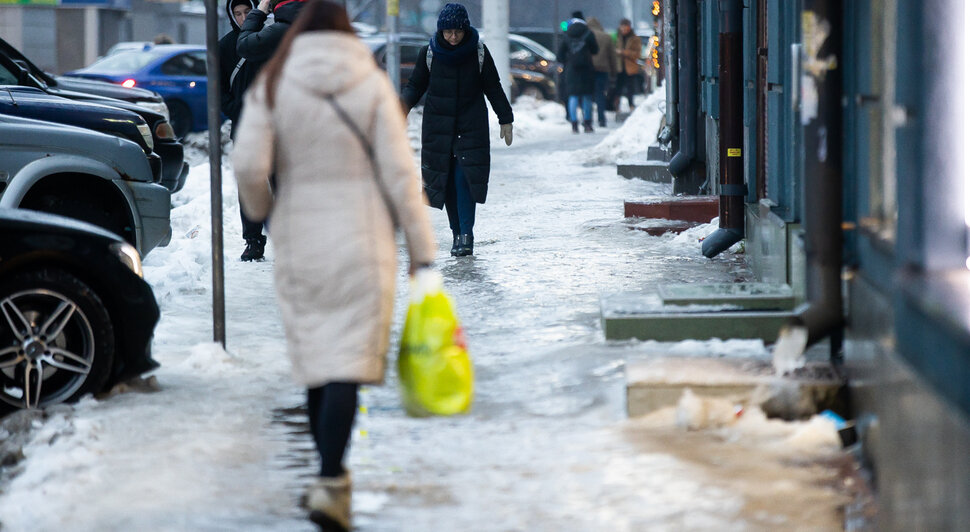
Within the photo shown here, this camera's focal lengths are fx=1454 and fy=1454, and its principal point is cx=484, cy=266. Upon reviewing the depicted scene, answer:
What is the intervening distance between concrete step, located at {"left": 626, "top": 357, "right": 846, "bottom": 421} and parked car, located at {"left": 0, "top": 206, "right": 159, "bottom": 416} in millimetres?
2101

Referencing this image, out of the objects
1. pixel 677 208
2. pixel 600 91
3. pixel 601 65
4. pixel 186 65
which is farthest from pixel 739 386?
pixel 601 65

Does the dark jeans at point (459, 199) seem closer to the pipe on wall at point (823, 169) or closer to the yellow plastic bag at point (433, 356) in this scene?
the pipe on wall at point (823, 169)

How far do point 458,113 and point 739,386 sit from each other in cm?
534

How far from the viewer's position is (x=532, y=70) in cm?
3584

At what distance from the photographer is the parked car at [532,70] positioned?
116 feet

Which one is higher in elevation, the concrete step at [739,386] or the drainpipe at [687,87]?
the drainpipe at [687,87]

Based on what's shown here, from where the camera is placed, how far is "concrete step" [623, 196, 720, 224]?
474 inches

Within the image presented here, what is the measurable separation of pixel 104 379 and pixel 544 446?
6.42 ft

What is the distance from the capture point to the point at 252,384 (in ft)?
21.0

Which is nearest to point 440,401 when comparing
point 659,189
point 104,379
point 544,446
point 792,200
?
point 544,446

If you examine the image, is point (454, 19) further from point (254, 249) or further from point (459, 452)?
point (459, 452)

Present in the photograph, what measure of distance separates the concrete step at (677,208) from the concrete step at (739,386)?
6.40 m

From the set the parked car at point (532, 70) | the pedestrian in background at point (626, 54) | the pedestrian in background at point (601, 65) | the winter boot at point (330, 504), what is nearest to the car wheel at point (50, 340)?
the winter boot at point (330, 504)

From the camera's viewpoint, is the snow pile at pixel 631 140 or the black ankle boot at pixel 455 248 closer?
the black ankle boot at pixel 455 248
